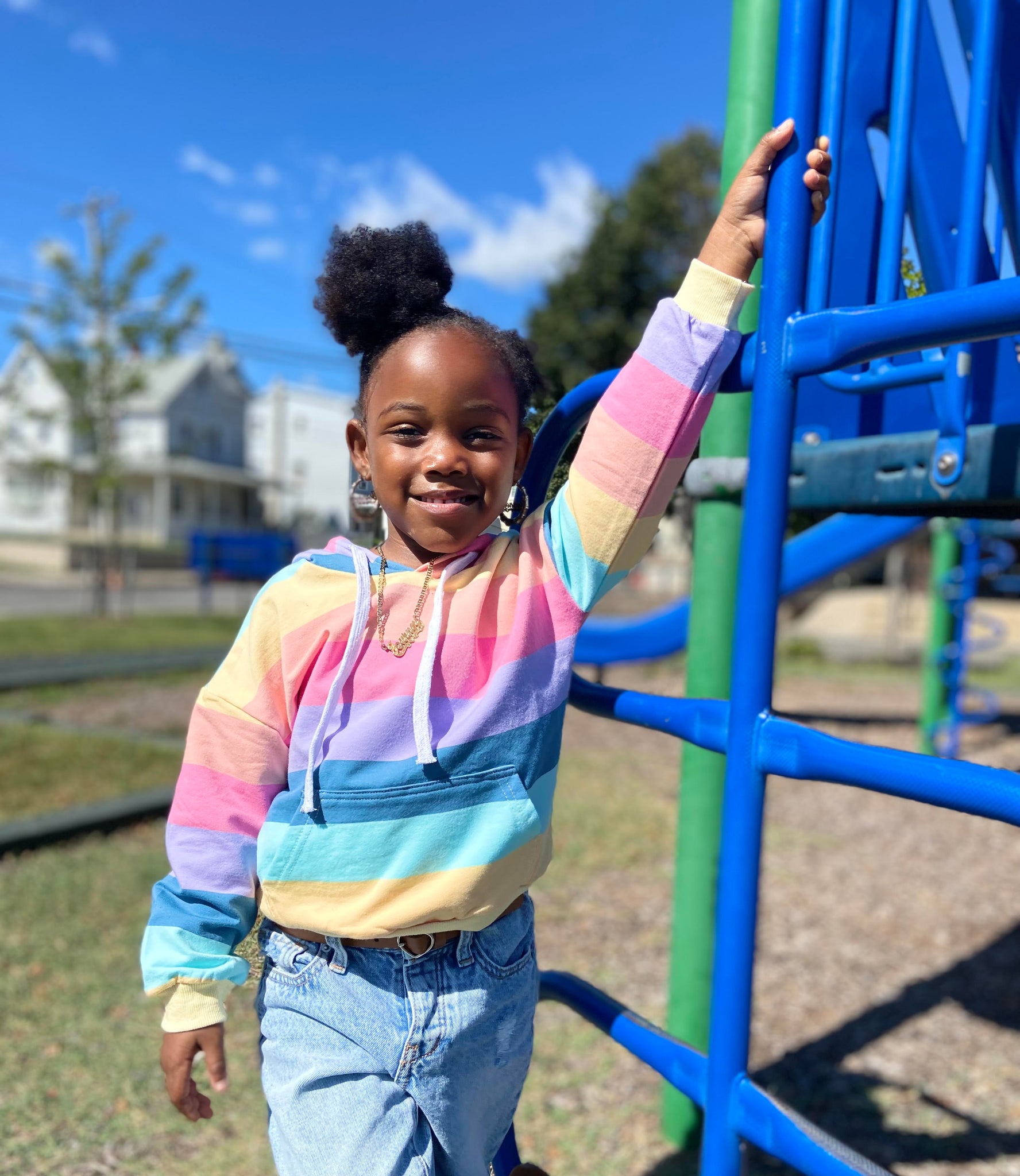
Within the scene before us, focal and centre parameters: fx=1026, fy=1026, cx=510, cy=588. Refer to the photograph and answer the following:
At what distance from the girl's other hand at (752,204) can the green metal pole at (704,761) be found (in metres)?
0.81

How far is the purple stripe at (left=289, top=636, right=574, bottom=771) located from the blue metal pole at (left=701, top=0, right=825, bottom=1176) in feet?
0.83

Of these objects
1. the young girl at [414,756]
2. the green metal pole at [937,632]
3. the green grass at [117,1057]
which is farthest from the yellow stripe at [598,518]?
the green metal pole at [937,632]

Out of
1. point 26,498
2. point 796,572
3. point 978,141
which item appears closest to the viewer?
point 978,141

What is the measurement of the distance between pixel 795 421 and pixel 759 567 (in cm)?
22

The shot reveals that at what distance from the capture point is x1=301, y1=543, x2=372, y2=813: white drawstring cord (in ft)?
3.90

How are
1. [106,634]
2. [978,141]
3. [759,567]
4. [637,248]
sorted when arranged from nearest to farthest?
[759,567], [978,141], [106,634], [637,248]

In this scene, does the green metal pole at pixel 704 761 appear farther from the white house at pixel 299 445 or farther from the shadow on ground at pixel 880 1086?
the white house at pixel 299 445

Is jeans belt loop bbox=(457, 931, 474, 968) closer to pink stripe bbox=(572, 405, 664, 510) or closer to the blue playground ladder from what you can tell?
the blue playground ladder

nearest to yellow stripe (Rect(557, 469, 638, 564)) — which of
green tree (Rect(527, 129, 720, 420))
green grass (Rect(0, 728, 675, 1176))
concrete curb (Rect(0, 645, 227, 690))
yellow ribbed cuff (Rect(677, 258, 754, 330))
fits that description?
yellow ribbed cuff (Rect(677, 258, 754, 330))

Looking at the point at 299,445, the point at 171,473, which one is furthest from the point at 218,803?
the point at 299,445

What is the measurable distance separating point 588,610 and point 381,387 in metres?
0.38

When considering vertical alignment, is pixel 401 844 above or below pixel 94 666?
above

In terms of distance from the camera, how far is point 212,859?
4.03 ft

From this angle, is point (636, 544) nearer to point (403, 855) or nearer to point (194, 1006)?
point (403, 855)
